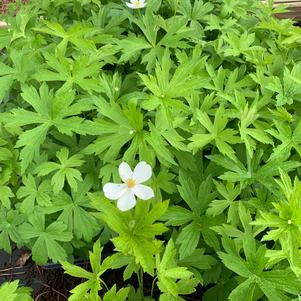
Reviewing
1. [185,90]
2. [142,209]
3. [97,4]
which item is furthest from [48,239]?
[97,4]

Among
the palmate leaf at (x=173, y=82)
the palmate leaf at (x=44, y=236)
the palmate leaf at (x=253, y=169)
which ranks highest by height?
the palmate leaf at (x=173, y=82)

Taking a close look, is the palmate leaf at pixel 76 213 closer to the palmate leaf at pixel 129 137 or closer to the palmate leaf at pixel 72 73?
the palmate leaf at pixel 129 137

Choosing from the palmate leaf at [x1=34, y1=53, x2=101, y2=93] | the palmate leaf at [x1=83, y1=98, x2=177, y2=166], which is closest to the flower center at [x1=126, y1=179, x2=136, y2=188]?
the palmate leaf at [x1=83, y1=98, x2=177, y2=166]

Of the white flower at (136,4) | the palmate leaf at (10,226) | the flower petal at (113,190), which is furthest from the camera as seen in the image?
the white flower at (136,4)

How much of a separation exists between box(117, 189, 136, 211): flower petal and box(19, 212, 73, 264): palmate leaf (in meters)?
0.29

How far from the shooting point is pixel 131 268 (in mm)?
1270

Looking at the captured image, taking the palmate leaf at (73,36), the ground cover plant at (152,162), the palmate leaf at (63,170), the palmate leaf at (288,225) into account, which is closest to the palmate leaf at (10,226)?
the ground cover plant at (152,162)

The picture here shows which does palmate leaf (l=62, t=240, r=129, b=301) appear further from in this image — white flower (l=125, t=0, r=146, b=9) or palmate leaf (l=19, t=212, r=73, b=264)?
white flower (l=125, t=0, r=146, b=9)

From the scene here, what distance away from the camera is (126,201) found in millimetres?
1140

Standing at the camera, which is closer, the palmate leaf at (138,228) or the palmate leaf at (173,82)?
the palmate leaf at (138,228)

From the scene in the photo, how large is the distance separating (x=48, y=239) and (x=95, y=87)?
47 centimetres

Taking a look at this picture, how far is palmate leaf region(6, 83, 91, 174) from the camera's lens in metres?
1.30

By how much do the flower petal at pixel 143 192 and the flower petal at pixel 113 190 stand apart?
3 centimetres

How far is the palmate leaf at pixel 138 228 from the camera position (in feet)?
3.55
